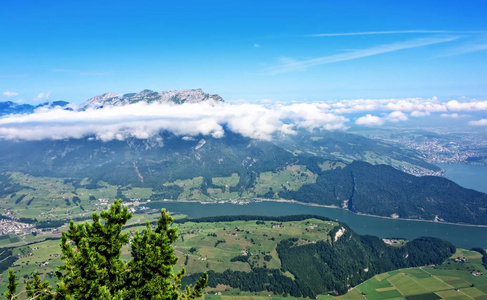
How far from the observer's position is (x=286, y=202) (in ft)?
653

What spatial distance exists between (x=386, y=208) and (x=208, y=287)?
122 m

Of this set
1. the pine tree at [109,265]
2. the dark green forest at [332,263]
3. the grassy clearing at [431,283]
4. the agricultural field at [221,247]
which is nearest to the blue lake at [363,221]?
the dark green forest at [332,263]

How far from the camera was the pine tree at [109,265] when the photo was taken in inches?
492

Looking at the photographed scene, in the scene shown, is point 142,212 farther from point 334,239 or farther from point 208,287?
point 334,239

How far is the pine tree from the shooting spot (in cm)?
1249

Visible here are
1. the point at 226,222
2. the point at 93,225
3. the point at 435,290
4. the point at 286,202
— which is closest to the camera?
the point at 93,225

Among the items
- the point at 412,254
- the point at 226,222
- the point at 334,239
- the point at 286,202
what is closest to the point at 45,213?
the point at 226,222

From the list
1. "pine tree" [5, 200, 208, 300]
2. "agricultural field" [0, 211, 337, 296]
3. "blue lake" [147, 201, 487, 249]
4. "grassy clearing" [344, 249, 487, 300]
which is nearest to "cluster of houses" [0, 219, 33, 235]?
"agricultural field" [0, 211, 337, 296]

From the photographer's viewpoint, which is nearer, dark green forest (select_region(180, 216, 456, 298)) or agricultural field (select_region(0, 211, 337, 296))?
dark green forest (select_region(180, 216, 456, 298))

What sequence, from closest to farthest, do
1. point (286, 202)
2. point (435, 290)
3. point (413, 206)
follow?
point (435, 290), point (413, 206), point (286, 202)

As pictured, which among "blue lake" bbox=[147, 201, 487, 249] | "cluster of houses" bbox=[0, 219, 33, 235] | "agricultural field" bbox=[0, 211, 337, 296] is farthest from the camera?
"cluster of houses" bbox=[0, 219, 33, 235]

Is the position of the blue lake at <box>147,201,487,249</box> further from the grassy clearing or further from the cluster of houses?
the cluster of houses

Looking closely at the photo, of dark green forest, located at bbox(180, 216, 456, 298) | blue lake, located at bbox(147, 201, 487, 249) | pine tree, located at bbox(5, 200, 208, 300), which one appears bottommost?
blue lake, located at bbox(147, 201, 487, 249)

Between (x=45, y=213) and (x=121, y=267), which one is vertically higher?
(x=121, y=267)
